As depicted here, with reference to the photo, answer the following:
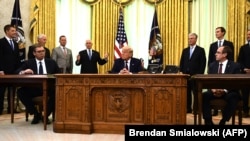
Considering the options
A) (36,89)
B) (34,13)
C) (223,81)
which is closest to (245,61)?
(223,81)

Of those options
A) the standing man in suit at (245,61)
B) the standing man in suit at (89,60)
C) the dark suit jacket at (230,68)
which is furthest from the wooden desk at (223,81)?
the standing man in suit at (89,60)

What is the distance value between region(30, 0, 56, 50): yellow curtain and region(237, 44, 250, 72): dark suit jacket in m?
4.17

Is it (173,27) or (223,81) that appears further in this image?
(173,27)

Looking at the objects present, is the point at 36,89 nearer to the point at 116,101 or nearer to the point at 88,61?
the point at 88,61

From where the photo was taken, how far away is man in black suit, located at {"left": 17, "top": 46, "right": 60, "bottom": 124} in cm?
577

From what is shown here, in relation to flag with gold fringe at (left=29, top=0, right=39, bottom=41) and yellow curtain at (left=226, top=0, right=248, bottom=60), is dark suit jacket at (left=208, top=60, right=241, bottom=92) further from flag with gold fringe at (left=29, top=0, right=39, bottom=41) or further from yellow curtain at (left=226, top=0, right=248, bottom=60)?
flag with gold fringe at (left=29, top=0, right=39, bottom=41)

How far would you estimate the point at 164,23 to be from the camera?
26.6ft

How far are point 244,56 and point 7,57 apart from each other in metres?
4.63

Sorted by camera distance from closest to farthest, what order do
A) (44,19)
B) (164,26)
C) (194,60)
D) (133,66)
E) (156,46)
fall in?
1. (133,66)
2. (194,60)
3. (156,46)
4. (164,26)
5. (44,19)

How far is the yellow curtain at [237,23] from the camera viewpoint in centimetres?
748

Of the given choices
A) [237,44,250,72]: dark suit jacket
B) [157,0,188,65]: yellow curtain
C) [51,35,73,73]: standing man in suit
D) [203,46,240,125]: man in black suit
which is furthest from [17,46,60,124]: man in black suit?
[237,44,250,72]: dark suit jacket

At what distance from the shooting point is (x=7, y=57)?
274 inches

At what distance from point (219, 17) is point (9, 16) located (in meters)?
4.80

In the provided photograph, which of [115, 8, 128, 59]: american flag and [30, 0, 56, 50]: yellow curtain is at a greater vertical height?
[30, 0, 56, 50]: yellow curtain
